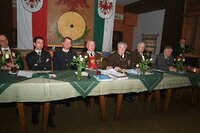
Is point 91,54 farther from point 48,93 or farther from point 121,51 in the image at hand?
point 48,93

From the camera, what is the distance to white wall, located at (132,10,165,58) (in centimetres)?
793

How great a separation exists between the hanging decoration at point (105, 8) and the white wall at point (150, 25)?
12.0 feet

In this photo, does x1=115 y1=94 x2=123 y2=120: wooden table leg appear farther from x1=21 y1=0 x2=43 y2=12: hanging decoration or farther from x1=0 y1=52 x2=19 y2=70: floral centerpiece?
x1=21 y1=0 x2=43 y2=12: hanging decoration

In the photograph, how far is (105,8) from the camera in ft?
18.7

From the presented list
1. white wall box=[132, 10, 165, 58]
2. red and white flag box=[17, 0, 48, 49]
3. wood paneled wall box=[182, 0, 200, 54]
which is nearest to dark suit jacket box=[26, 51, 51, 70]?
red and white flag box=[17, 0, 48, 49]

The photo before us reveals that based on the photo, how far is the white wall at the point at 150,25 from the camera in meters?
7.93

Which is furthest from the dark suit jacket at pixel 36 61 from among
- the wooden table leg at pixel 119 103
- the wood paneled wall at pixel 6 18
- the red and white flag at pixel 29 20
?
the wood paneled wall at pixel 6 18

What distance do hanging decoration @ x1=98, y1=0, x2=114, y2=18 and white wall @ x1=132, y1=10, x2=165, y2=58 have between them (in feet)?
12.0

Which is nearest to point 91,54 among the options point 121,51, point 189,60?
point 121,51

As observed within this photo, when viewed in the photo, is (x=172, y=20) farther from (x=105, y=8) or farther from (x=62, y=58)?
(x=62, y=58)

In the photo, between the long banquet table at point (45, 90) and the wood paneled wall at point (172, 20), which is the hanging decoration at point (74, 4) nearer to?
the wood paneled wall at point (172, 20)

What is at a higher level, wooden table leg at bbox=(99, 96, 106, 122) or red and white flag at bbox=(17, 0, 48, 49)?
red and white flag at bbox=(17, 0, 48, 49)

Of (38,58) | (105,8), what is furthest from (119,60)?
(105,8)

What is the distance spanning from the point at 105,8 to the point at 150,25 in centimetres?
413
